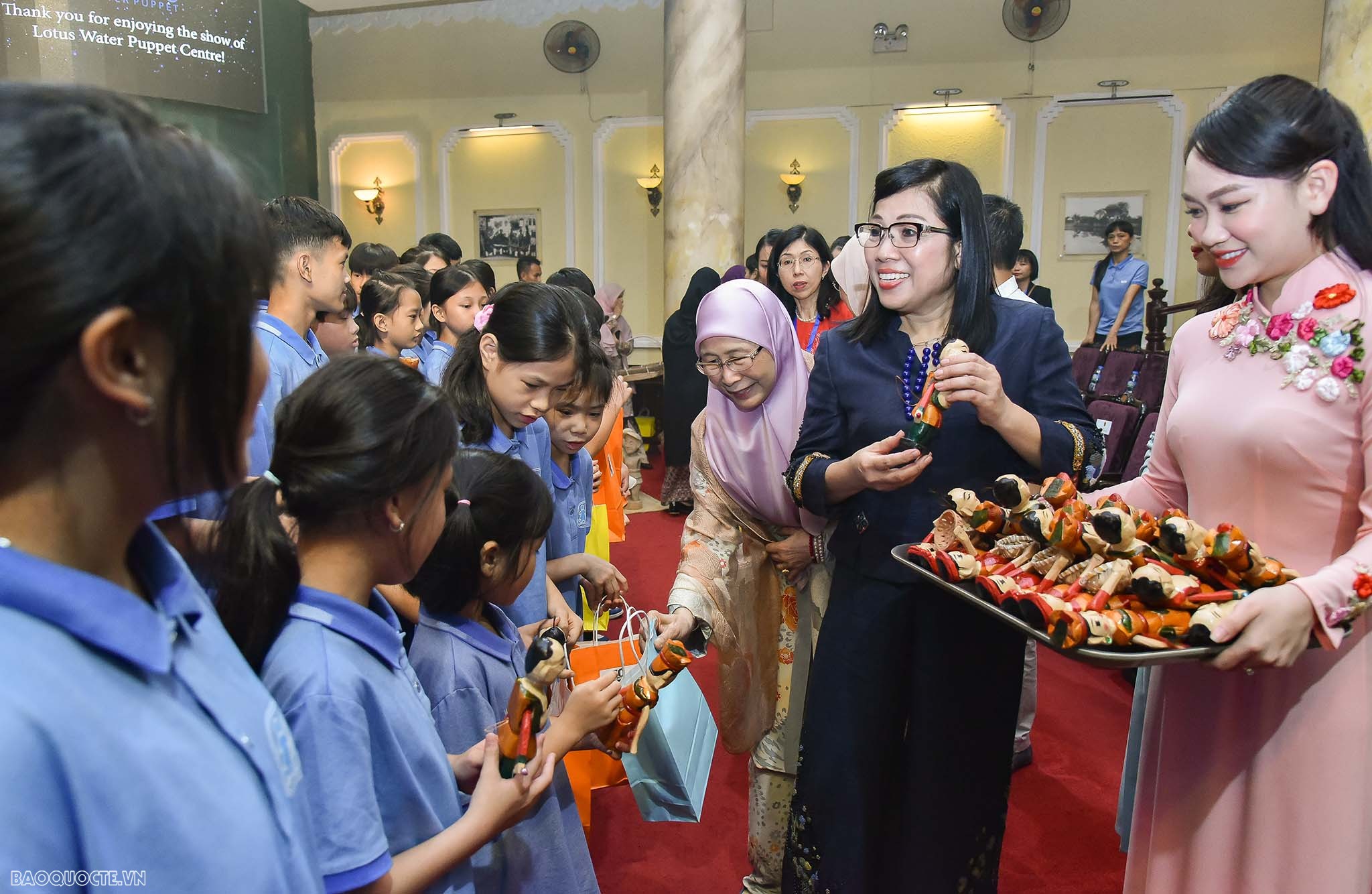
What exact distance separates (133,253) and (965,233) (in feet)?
4.76

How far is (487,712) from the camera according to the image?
1373 mm

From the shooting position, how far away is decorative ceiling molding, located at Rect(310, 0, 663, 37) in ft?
33.9

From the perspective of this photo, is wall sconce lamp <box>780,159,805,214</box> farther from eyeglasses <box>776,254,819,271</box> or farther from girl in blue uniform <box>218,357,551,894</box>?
girl in blue uniform <box>218,357,551,894</box>

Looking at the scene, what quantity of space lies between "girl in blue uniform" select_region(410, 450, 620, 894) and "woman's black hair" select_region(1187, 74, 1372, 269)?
1.14m

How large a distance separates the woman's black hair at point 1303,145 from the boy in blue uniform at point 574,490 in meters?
1.32

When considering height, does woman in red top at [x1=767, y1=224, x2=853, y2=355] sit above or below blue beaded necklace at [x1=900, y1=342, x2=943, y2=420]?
above

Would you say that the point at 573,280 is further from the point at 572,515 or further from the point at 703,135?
A: the point at 572,515

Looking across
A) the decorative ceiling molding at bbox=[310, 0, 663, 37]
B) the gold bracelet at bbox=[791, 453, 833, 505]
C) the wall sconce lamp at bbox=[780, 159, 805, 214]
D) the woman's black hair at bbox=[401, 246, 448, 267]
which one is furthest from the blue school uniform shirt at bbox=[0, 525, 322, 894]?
the decorative ceiling molding at bbox=[310, 0, 663, 37]

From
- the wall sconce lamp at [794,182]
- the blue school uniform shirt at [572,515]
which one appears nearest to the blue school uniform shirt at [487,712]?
the blue school uniform shirt at [572,515]

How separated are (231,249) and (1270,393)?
1373 millimetres

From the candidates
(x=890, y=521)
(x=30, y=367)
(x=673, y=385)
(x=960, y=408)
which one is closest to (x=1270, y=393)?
→ (x=960, y=408)

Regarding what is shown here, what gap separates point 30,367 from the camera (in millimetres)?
505

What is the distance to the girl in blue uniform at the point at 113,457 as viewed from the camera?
1.64ft

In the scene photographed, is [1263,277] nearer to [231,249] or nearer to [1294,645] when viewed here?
[1294,645]
